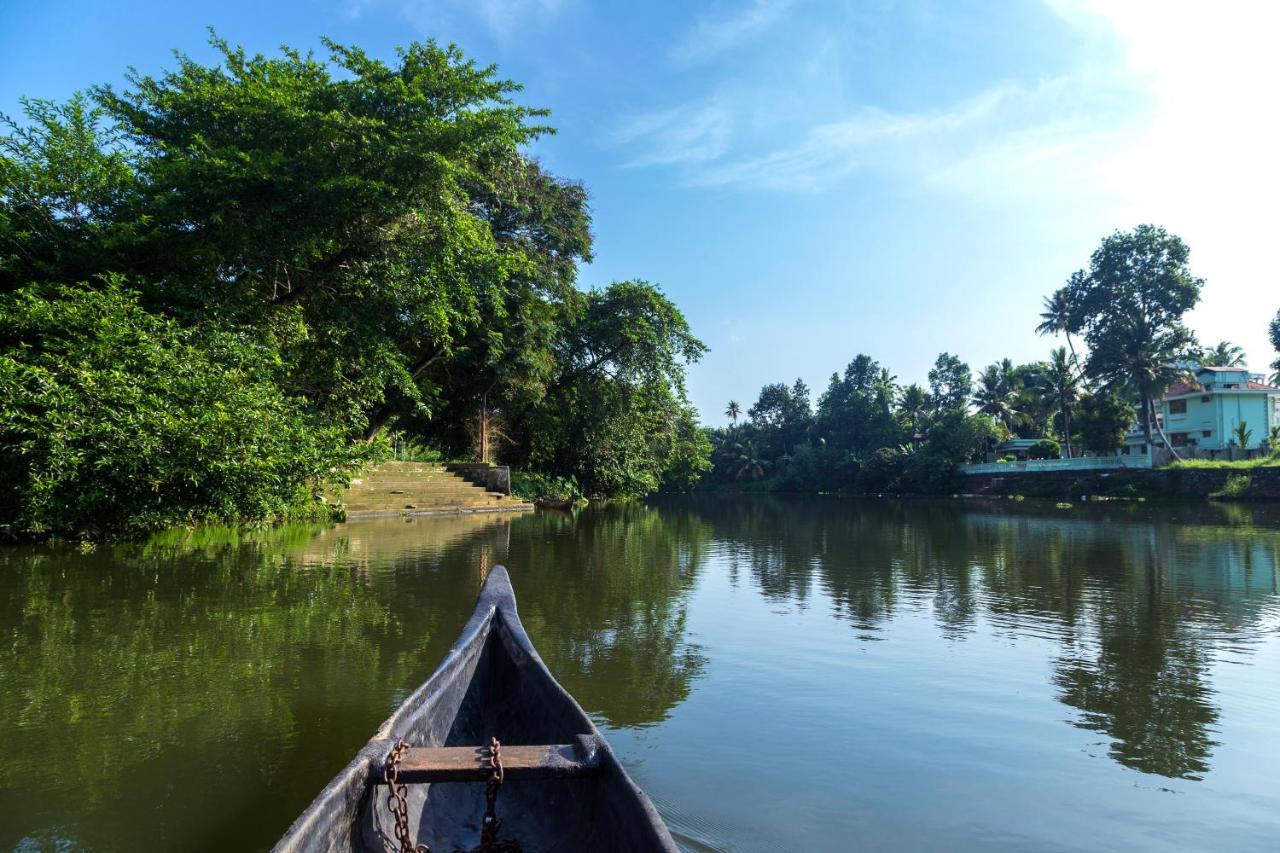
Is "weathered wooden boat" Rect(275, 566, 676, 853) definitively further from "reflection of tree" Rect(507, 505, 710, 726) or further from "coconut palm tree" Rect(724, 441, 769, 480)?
"coconut palm tree" Rect(724, 441, 769, 480)

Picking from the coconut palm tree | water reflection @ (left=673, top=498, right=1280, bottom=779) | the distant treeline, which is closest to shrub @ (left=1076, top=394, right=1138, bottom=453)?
the distant treeline

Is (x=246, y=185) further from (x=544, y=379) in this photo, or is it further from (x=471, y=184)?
(x=544, y=379)

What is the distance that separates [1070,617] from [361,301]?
41.8 feet

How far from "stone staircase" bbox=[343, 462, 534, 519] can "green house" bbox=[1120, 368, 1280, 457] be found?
116ft

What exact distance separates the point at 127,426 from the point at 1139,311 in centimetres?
4258

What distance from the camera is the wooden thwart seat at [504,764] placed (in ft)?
7.13

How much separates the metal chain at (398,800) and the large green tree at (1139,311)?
40302 millimetres

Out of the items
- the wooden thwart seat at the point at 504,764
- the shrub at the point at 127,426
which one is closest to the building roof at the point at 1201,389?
the shrub at the point at 127,426

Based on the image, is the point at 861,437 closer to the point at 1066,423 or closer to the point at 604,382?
the point at 1066,423

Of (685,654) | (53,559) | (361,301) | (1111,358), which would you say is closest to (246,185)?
(361,301)

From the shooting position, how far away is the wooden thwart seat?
2172mm

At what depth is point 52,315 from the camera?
8.80 m

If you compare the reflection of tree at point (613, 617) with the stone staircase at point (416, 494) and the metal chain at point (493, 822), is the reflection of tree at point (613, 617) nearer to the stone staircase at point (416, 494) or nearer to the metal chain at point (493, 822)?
the metal chain at point (493, 822)

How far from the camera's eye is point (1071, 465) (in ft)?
113
